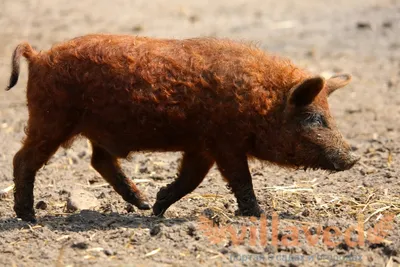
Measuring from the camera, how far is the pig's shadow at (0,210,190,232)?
683cm

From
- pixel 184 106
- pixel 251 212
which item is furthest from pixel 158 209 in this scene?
pixel 184 106

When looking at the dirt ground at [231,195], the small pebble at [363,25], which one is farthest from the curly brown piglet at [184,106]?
the small pebble at [363,25]

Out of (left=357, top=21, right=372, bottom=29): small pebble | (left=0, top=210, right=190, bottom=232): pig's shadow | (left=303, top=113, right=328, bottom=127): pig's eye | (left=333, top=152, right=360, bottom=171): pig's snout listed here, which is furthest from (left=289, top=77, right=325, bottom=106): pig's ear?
(left=357, top=21, right=372, bottom=29): small pebble

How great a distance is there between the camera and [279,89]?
6906 millimetres

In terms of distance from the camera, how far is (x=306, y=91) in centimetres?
671

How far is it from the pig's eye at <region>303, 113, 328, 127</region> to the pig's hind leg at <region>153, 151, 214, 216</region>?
0.91 m

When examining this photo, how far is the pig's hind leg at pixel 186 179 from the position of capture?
7289 mm

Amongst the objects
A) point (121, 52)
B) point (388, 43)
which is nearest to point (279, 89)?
point (121, 52)

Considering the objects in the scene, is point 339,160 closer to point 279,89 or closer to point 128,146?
point 279,89

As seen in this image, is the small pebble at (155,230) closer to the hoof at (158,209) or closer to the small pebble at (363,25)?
the hoof at (158,209)

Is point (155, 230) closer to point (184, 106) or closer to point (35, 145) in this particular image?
point (184, 106)

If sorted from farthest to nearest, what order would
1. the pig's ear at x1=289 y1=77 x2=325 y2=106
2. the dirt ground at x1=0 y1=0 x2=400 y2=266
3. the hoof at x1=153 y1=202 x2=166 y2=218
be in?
Result: 1. the hoof at x1=153 y1=202 x2=166 y2=218
2. the pig's ear at x1=289 y1=77 x2=325 y2=106
3. the dirt ground at x1=0 y1=0 x2=400 y2=266

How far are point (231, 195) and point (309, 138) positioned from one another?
1482mm

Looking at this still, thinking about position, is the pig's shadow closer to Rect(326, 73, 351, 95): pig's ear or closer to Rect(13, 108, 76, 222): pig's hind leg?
Rect(13, 108, 76, 222): pig's hind leg
